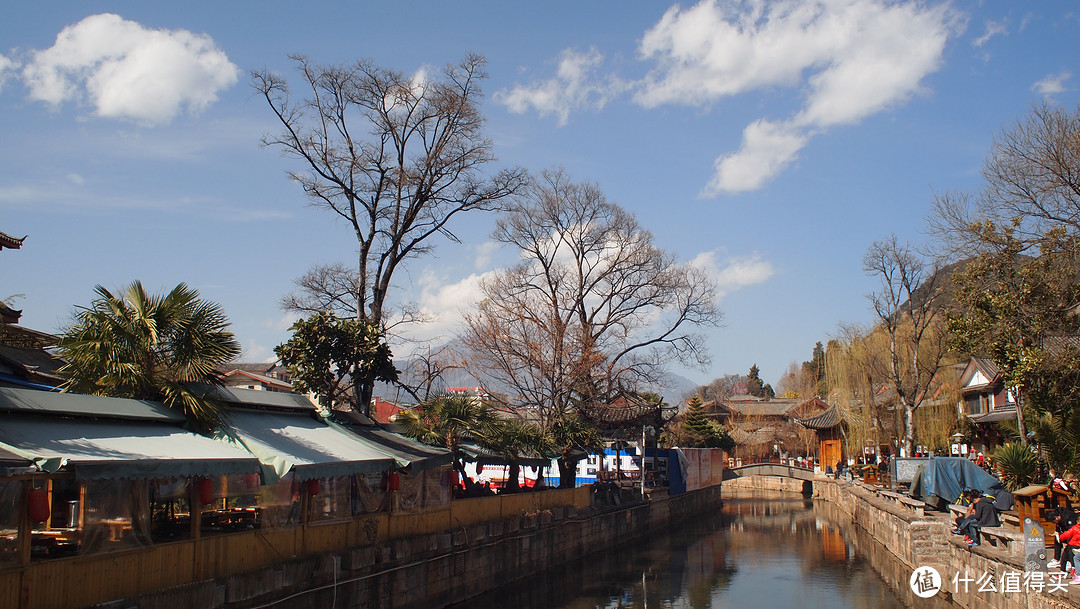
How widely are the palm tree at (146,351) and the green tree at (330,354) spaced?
454 centimetres

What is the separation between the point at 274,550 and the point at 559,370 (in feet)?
65.1

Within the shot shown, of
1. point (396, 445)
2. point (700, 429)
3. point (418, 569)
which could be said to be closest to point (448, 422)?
point (396, 445)

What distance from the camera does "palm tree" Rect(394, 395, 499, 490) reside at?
21031 millimetres

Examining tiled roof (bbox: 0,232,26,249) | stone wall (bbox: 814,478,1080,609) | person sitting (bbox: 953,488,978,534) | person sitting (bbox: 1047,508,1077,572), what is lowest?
stone wall (bbox: 814,478,1080,609)

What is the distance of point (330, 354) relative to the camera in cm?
1984

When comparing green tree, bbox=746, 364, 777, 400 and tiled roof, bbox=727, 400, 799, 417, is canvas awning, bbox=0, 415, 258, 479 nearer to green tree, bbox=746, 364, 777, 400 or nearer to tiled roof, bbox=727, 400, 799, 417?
tiled roof, bbox=727, 400, 799, 417

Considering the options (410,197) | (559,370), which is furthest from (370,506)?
(559,370)

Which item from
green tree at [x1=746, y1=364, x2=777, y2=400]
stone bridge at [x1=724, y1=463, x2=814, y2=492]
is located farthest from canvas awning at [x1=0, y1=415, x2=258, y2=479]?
green tree at [x1=746, y1=364, x2=777, y2=400]

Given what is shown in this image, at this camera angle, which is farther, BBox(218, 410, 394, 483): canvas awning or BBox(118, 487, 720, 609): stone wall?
BBox(218, 410, 394, 483): canvas awning

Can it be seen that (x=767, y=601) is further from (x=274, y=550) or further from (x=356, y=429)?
(x=274, y=550)

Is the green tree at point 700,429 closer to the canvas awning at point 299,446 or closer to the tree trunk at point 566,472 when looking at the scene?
the tree trunk at point 566,472

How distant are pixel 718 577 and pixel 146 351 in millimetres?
20513

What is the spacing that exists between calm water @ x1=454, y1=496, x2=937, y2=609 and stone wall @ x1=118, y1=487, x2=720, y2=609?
64cm

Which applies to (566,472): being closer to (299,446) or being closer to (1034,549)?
(299,446)
